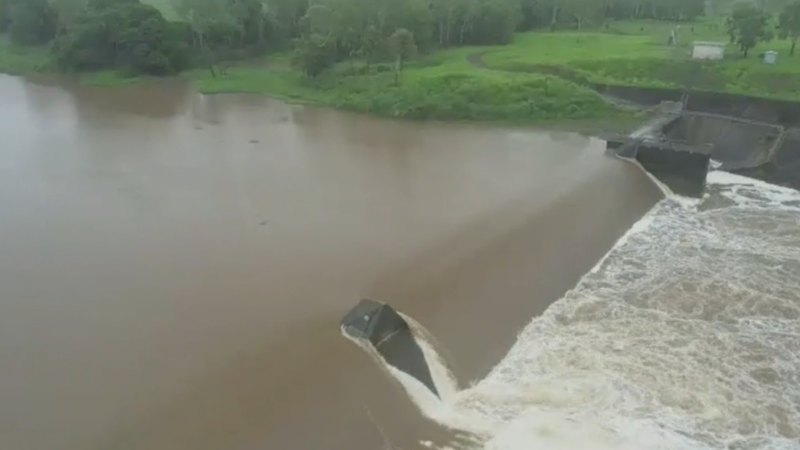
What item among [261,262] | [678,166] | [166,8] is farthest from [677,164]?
[166,8]

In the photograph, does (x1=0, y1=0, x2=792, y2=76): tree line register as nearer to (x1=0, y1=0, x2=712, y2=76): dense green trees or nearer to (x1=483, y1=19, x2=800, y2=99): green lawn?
(x1=0, y1=0, x2=712, y2=76): dense green trees

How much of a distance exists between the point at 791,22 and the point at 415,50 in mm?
12754

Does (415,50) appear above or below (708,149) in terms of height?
above

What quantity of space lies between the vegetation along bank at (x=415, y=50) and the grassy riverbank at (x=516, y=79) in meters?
0.05

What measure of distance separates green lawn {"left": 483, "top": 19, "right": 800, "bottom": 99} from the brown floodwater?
5553mm

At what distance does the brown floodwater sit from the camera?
8664mm

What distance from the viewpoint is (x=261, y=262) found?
40.5ft

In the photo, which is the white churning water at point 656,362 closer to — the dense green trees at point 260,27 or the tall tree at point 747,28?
the tall tree at point 747,28

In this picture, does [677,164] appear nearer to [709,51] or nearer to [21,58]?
[709,51]

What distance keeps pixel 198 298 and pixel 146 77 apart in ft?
66.2

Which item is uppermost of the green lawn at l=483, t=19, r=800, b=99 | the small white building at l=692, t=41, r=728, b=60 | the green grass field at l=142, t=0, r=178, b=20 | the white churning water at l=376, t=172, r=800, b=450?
the green grass field at l=142, t=0, r=178, b=20

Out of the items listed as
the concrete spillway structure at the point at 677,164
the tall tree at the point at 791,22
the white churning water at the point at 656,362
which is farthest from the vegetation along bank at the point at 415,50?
the white churning water at the point at 656,362

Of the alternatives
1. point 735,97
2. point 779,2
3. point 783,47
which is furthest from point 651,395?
point 779,2

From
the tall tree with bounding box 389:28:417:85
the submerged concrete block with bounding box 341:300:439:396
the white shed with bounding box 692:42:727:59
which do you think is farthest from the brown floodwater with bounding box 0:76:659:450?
the white shed with bounding box 692:42:727:59
